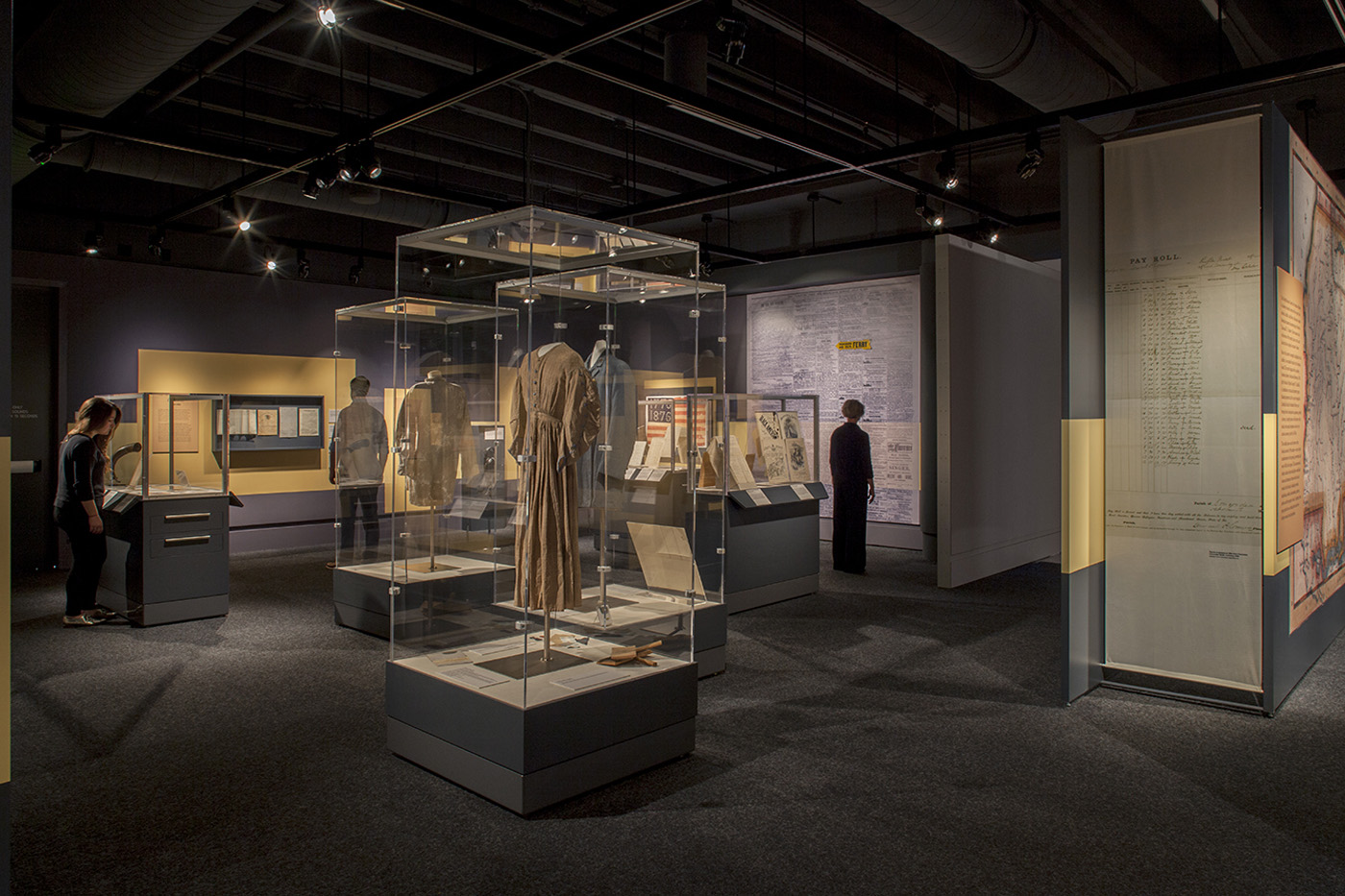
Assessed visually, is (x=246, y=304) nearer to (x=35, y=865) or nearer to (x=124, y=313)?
(x=124, y=313)

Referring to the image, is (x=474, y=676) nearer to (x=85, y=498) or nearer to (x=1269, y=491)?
(x=1269, y=491)

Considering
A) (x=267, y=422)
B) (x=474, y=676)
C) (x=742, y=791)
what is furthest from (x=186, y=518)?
(x=742, y=791)

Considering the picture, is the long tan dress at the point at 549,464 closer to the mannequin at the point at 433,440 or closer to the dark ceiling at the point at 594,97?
the mannequin at the point at 433,440

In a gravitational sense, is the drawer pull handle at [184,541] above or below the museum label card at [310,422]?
below

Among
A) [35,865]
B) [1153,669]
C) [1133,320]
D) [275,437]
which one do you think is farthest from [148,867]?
[275,437]

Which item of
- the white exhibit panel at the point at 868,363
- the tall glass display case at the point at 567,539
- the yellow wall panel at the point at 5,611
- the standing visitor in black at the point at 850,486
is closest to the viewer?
the yellow wall panel at the point at 5,611

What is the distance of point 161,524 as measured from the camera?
611cm

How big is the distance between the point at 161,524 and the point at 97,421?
0.85m

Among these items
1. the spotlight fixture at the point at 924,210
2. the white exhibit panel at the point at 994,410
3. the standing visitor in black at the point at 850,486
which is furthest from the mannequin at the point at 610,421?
the spotlight fixture at the point at 924,210

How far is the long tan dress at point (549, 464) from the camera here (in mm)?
3418

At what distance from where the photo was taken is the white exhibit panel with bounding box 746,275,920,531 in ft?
32.0

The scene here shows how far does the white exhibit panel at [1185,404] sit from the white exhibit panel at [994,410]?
257 cm

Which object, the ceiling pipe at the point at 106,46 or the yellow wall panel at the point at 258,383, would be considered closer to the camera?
the ceiling pipe at the point at 106,46

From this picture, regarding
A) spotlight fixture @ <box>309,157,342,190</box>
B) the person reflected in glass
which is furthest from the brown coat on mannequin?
spotlight fixture @ <box>309,157,342,190</box>
